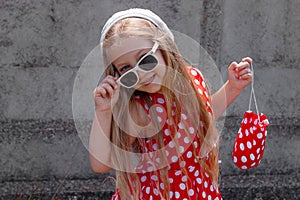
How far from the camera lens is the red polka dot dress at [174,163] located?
2055 millimetres

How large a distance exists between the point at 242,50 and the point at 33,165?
1570 millimetres

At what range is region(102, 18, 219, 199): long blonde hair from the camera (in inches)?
76.8

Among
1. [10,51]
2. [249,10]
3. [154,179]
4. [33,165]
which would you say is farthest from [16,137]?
[249,10]

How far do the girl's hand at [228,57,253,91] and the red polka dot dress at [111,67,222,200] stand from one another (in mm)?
289

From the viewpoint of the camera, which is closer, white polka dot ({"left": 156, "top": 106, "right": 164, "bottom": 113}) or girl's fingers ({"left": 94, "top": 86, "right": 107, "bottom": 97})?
girl's fingers ({"left": 94, "top": 86, "right": 107, "bottom": 97})

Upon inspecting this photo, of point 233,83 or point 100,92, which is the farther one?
point 233,83

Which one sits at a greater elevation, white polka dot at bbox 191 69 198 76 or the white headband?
the white headband

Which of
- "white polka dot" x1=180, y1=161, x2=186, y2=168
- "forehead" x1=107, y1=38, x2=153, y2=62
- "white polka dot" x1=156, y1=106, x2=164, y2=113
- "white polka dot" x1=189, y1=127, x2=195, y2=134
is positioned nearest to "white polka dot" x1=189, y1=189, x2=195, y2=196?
"white polka dot" x1=180, y1=161, x2=186, y2=168

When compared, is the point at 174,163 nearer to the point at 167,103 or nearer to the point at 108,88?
Answer: the point at 167,103

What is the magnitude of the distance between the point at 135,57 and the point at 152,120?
28 centimetres

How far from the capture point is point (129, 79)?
1860 millimetres

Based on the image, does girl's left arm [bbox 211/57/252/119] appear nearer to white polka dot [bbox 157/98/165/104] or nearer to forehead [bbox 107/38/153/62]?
white polka dot [bbox 157/98/165/104]

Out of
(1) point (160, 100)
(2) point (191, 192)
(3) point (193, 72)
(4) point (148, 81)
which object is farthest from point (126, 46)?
(2) point (191, 192)

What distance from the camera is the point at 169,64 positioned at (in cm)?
198
